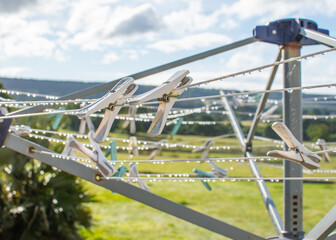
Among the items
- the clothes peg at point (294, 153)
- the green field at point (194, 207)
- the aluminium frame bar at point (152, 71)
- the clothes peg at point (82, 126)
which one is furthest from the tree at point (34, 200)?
the clothes peg at point (294, 153)

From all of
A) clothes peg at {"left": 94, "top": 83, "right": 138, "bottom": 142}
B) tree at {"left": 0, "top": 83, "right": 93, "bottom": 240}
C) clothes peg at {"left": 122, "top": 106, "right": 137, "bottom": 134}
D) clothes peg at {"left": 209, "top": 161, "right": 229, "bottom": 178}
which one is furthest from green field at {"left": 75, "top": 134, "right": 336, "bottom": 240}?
clothes peg at {"left": 94, "top": 83, "right": 138, "bottom": 142}

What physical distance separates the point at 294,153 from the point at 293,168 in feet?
1.71

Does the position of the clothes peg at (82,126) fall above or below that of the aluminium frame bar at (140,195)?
above

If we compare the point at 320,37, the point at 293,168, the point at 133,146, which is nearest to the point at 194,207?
the point at 133,146

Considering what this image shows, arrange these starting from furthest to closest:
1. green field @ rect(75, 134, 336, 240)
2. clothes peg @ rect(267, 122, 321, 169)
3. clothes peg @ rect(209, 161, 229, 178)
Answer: green field @ rect(75, 134, 336, 240)
clothes peg @ rect(209, 161, 229, 178)
clothes peg @ rect(267, 122, 321, 169)

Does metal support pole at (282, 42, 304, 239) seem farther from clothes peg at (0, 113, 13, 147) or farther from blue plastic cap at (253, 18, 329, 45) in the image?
clothes peg at (0, 113, 13, 147)

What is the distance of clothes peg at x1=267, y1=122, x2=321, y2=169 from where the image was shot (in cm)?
90

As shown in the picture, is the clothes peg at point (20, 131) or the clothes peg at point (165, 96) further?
the clothes peg at point (20, 131)

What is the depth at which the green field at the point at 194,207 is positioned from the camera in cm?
532

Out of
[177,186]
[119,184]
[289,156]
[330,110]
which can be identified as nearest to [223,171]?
[119,184]

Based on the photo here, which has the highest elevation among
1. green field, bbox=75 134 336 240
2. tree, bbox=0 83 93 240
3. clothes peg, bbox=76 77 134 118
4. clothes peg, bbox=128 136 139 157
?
clothes peg, bbox=76 77 134 118

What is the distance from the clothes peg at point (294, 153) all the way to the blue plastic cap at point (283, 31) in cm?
61

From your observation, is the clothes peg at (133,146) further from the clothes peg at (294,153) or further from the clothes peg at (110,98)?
the clothes peg at (294,153)

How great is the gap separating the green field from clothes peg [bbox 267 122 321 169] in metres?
2.50
